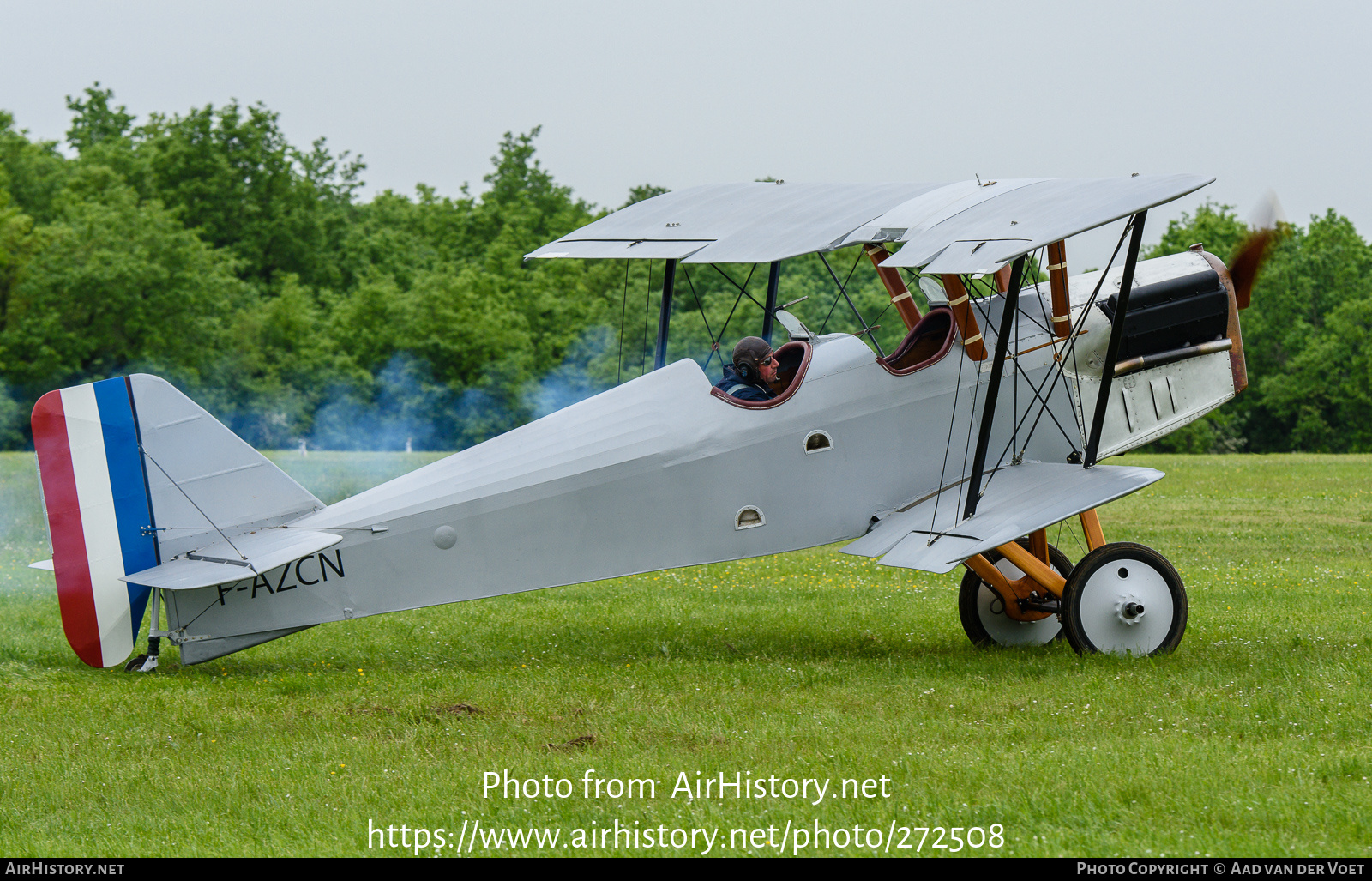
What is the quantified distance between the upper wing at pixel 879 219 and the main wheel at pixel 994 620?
250cm

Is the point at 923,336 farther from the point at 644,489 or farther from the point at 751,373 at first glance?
the point at 644,489

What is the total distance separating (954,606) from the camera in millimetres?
10938

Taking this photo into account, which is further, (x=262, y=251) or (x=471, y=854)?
(x=262, y=251)

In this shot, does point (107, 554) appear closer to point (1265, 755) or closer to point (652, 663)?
point (652, 663)

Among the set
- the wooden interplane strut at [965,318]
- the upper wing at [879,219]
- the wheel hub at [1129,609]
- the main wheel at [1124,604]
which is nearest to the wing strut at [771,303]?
the upper wing at [879,219]

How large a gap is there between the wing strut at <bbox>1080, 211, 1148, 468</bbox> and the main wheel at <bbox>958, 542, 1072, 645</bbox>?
1.05 metres

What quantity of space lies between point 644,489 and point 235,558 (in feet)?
8.26

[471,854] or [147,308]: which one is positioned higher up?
[147,308]

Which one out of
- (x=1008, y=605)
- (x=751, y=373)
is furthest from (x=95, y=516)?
(x=1008, y=605)

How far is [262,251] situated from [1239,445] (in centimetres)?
4585

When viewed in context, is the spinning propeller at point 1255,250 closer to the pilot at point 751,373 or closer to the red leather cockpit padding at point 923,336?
the red leather cockpit padding at point 923,336

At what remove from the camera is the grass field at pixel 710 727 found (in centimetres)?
524

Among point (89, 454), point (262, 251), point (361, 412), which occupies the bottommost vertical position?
point (361, 412)

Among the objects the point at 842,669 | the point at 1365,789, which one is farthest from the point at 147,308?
the point at 1365,789
